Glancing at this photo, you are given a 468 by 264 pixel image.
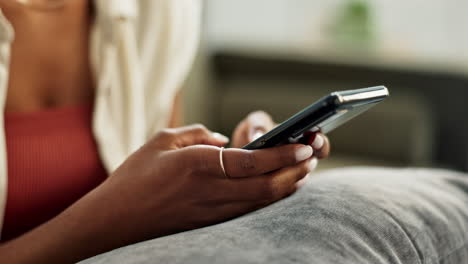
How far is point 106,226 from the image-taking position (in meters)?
0.66

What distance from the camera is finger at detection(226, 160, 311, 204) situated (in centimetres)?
65

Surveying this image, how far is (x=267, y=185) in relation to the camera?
659 mm

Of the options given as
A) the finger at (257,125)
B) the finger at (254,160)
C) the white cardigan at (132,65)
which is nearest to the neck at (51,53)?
the white cardigan at (132,65)

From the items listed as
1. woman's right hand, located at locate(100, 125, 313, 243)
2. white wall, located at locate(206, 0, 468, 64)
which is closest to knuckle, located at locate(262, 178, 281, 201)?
woman's right hand, located at locate(100, 125, 313, 243)

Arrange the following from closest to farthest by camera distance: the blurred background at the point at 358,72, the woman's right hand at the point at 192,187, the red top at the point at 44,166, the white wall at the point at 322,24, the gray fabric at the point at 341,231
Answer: the gray fabric at the point at 341,231, the woman's right hand at the point at 192,187, the red top at the point at 44,166, the blurred background at the point at 358,72, the white wall at the point at 322,24

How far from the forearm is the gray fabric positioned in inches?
3.6

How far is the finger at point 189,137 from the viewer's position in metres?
0.71

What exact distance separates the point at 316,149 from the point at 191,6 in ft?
1.68

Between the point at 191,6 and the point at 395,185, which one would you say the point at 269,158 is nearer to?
the point at 395,185

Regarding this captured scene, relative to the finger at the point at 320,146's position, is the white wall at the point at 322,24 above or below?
below

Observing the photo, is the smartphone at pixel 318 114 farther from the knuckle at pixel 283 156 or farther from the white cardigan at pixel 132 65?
the white cardigan at pixel 132 65

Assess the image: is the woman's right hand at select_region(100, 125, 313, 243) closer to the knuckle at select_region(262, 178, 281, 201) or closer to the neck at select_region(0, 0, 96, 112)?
the knuckle at select_region(262, 178, 281, 201)

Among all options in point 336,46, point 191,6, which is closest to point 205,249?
point 191,6

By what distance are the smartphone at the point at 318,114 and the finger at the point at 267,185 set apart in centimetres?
3
